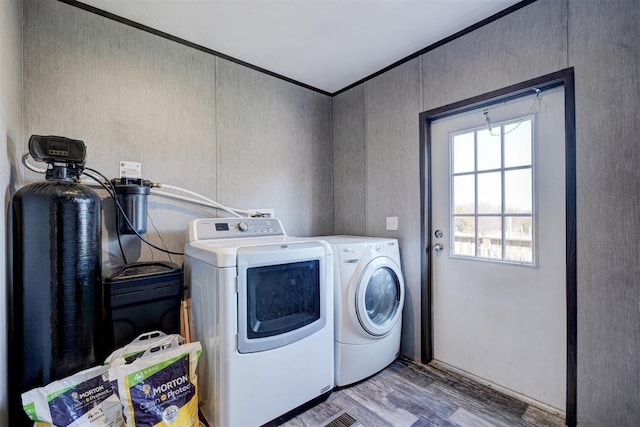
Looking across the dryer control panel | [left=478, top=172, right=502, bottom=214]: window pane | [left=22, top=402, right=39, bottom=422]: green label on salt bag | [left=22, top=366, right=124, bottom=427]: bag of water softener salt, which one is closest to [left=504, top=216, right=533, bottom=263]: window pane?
[left=478, top=172, right=502, bottom=214]: window pane

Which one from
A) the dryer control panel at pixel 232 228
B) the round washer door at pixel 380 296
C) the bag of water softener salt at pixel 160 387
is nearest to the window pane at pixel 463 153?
the round washer door at pixel 380 296

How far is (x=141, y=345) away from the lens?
150 cm

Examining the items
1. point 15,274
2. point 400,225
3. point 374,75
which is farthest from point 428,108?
point 15,274

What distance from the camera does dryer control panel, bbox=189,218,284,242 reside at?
186cm

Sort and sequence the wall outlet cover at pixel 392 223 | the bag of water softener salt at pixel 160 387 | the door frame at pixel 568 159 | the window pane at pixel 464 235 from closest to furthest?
the bag of water softener salt at pixel 160 387 < the door frame at pixel 568 159 < the window pane at pixel 464 235 < the wall outlet cover at pixel 392 223

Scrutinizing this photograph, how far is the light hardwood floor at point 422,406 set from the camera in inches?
63.7

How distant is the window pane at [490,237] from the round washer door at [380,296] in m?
0.61

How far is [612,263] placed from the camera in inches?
56.7

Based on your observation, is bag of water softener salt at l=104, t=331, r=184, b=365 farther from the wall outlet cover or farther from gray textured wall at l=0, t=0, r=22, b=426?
the wall outlet cover

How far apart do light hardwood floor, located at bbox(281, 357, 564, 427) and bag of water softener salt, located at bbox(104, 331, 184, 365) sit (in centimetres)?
80

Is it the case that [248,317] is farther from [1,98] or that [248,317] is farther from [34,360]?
[1,98]

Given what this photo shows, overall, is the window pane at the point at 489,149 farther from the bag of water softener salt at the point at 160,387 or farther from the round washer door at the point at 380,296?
the bag of water softener salt at the point at 160,387

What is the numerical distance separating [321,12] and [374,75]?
0.90 m

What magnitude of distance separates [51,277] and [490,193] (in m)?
2.54
